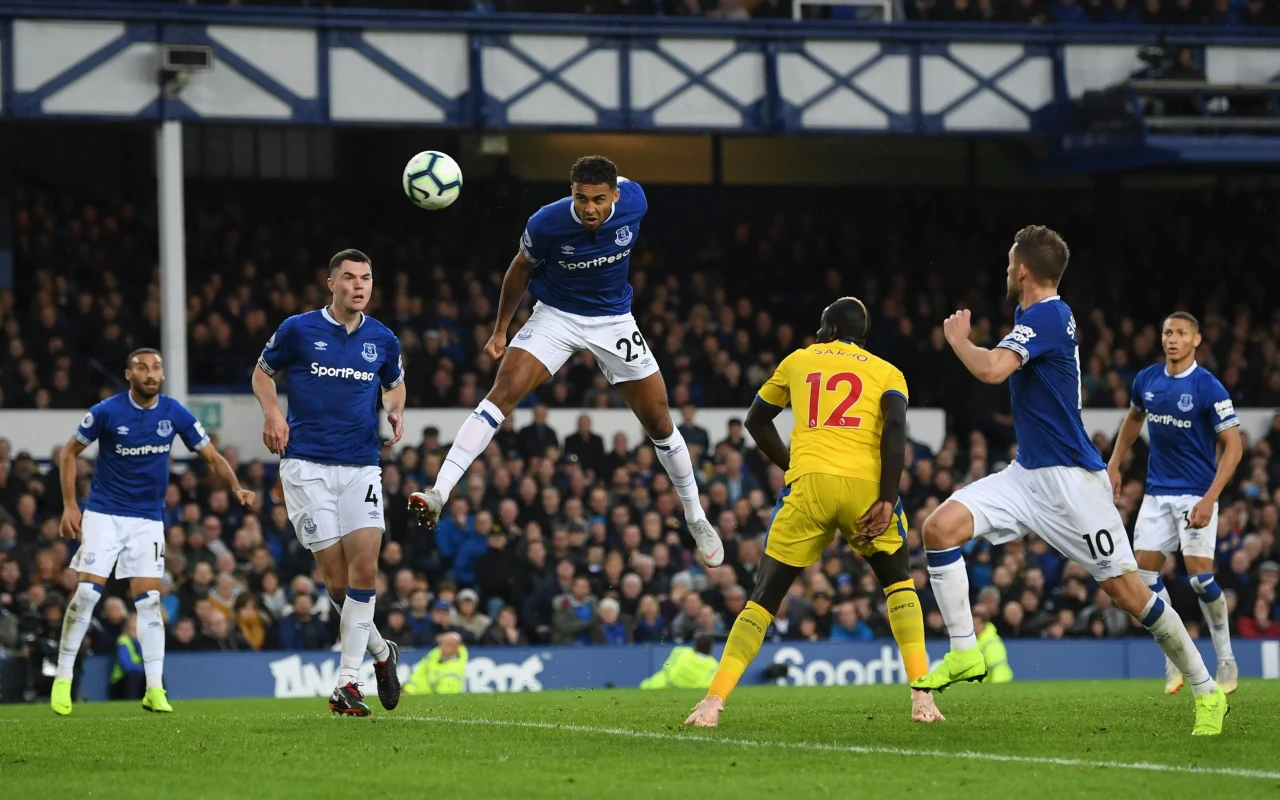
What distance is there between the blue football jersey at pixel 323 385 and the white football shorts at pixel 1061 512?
A: 152 inches

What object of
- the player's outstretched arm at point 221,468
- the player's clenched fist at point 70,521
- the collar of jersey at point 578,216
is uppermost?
the collar of jersey at point 578,216

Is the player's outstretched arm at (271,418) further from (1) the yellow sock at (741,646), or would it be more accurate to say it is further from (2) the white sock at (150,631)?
(2) the white sock at (150,631)

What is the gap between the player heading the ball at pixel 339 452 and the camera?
446 inches

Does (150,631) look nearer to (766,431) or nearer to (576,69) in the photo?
(766,431)

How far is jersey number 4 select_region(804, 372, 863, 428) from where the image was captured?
9836 mm

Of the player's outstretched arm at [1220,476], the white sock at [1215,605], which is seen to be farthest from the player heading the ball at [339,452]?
the white sock at [1215,605]

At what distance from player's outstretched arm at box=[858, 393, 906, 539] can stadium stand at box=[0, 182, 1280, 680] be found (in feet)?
32.9

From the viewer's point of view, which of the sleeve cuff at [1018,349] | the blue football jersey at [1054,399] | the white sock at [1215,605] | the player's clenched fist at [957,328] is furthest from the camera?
the white sock at [1215,605]

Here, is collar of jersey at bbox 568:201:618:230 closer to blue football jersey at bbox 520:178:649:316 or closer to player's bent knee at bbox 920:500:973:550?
blue football jersey at bbox 520:178:649:316

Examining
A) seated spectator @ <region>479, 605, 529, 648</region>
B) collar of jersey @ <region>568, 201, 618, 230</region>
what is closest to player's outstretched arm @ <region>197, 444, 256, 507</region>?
collar of jersey @ <region>568, 201, 618, 230</region>

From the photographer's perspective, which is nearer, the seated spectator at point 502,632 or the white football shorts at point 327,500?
the white football shorts at point 327,500

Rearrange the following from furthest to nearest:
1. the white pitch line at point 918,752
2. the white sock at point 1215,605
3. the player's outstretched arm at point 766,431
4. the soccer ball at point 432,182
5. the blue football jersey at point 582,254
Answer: the white sock at point 1215,605
the soccer ball at point 432,182
the blue football jersey at point 582,254
the player's outstretched arm at point 766,431
the white pitch line at point 918,752

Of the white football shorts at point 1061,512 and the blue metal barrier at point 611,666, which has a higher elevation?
the white football shorts at point 1061,512

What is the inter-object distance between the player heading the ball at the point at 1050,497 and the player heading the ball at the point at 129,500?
20.4 feet
